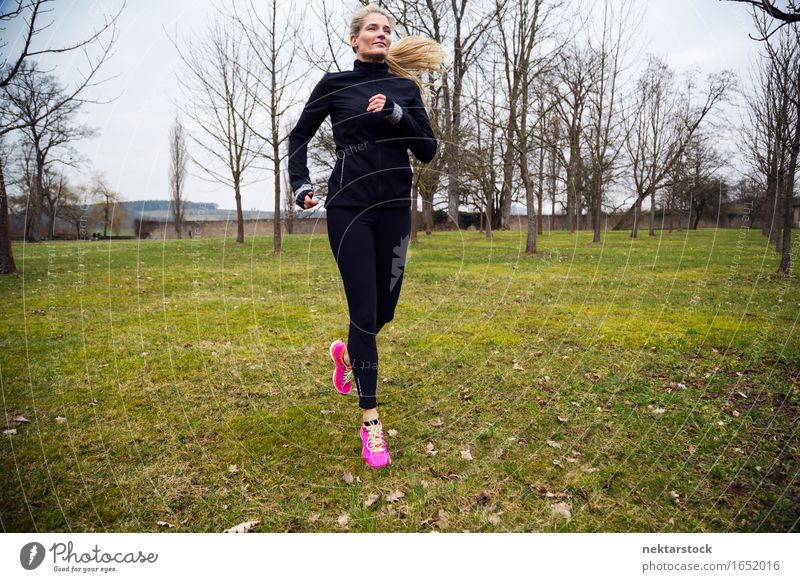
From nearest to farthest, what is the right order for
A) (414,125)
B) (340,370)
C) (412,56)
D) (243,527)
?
(243,527)
(414,125)
(412,56)
(340,370)

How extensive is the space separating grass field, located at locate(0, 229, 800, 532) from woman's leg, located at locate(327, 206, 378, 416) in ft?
1.94

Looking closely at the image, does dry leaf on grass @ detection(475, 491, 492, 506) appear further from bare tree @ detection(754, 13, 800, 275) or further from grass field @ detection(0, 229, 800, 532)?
bare tree @ detection(754, 13, 800, 275)

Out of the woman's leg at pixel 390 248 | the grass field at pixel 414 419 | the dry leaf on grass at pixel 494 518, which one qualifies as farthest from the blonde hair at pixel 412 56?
the dry leaf on grass at pixel 494 518

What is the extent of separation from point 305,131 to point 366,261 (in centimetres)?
101

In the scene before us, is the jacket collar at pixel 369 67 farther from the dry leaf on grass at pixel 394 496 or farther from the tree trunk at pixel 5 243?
the tree trunk at pixel 5 243

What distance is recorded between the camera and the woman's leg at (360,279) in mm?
3199

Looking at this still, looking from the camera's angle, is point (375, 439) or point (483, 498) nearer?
Result: point (483, 498)

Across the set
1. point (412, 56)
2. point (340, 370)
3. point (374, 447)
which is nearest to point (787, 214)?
point (412, 56)

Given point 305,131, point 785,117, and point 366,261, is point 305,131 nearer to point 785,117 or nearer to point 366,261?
point 366,261

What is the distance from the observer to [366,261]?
3.23 meters

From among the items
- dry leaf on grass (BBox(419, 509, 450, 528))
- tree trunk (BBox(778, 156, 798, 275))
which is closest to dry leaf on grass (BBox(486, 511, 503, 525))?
dry leaf on grass (BBox(419, 509, 450, 528))

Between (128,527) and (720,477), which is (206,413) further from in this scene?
(720,477)
